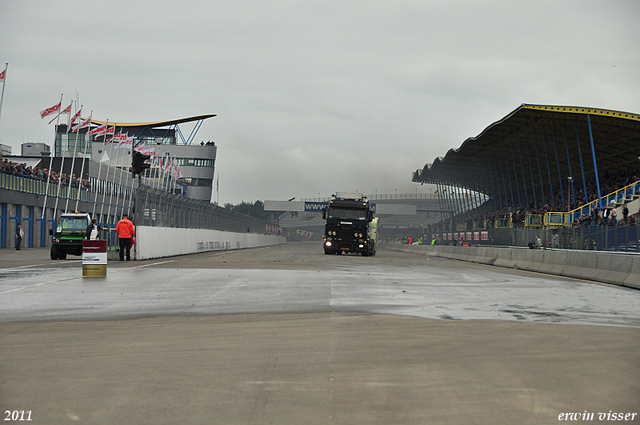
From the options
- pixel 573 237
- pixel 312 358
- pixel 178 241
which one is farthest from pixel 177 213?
pixel 312 358

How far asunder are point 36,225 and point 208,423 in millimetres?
56115

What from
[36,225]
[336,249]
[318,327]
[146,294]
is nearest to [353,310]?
[318,327]

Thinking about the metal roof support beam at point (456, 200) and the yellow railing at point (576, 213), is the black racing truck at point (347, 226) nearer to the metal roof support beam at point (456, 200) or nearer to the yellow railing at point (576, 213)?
the yellow railing at point (576, 213)

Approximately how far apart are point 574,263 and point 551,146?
1763 inches

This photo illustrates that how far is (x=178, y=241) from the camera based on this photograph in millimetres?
37969

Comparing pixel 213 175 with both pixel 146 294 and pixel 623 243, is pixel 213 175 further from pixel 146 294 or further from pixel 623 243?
pixel 146 294

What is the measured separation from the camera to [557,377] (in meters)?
6.35

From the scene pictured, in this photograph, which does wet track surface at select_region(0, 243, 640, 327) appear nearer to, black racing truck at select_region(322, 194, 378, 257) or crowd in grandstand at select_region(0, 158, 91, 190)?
black racing truck at select_region(322, 194, 378, 257)

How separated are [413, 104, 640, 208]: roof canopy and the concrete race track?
3711 centimetres

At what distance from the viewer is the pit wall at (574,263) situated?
63.0ft

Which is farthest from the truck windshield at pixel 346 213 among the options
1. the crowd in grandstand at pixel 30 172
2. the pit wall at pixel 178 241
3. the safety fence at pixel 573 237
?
the crowd in grandstand at pixel 30 172

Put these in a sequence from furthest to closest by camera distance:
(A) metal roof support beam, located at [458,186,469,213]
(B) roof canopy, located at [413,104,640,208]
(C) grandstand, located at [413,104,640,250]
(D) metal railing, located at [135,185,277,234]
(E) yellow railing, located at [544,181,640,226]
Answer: (A) metal roof support beam, located at [458,186,469,213]
(B) roof canopy, located at [413,104,640,208]
(E) yellow railing, located at [544,181,640,226]
(C) grandstand, located at [413,104,640,250]
(D) metal railing, located at [135,185,277,234]

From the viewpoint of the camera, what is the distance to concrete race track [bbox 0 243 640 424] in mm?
5234

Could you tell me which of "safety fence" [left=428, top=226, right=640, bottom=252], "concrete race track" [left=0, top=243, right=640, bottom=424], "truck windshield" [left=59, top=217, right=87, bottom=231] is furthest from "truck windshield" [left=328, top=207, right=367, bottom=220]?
"concrete race track" [left=0, top=243, right=640, bottom=424]
